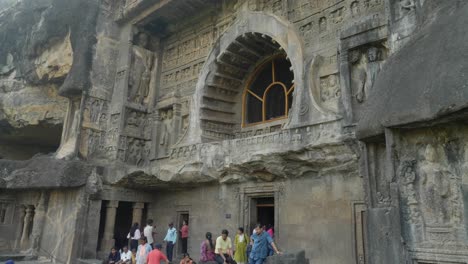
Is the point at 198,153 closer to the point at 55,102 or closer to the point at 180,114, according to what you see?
the point at 180,114

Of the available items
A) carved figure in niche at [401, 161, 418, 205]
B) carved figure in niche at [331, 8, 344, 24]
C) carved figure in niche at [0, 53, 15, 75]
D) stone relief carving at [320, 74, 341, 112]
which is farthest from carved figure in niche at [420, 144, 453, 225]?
carved figure in niche at [0, 53, 15, 75]

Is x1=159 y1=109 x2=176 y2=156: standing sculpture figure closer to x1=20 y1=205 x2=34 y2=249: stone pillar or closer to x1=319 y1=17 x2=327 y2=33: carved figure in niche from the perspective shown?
x1=20 y1=205 x2=34 y2=249: stone pillar

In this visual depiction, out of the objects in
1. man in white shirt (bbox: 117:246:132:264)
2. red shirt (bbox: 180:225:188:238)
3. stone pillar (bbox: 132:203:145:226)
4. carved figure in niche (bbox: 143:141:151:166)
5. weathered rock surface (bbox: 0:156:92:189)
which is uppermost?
carved figure in niche (bbox: 143:141:151:166)

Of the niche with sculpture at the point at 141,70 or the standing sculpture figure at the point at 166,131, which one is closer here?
the standing sculpture figure at the point at 166,131

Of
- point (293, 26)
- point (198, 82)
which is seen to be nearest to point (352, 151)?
point (293, 26)

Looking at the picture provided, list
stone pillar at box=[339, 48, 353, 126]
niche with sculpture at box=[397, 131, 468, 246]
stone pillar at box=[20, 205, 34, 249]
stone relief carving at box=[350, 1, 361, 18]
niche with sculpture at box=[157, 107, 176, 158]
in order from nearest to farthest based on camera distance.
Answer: niche with sculpture at box=[397, 131, 468, 246], stone pillar at box=[339, 48, 353, 126], stone relief carving at box=[350, 1, 361, 18], niche with sculpture at box=[157, 107, 176, 158], stone pillar at box=[20, 205, 34, 249]

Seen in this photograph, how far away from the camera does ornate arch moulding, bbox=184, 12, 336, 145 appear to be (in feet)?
26.1

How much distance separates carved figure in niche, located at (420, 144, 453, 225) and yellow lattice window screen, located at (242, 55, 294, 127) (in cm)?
543

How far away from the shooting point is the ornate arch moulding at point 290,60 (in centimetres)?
795

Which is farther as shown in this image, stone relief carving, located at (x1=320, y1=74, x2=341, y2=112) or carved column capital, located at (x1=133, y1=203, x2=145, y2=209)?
carved column capital, located at (x1=133, y1=203, x2=145, y2=209)

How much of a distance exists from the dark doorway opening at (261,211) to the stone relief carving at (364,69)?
3.83 m

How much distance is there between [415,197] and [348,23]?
458cm

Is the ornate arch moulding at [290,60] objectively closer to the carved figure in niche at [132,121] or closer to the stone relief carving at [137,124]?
the stone relief carving at [137,124]

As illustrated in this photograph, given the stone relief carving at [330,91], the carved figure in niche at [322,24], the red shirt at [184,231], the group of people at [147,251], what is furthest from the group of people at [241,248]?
the carved figure in niche at [322,24]
